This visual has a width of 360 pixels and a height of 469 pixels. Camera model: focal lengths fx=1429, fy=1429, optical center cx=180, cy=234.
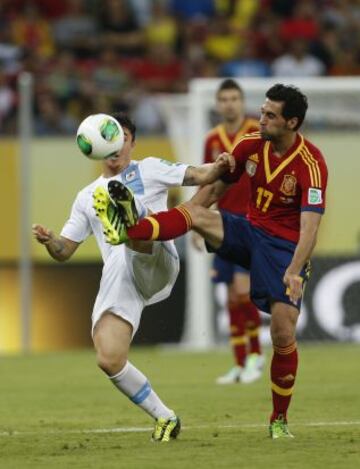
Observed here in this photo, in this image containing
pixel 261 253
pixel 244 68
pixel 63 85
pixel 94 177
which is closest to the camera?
pixel 261 253

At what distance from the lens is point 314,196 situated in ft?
27.3

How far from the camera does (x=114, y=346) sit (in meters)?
8.36

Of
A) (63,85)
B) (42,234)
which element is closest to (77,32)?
(63,85)

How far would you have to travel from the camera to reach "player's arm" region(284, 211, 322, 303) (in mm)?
8156

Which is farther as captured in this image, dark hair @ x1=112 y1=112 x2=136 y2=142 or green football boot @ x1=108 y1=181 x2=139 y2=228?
dark hair @ x1=112 y1=112 x2=136 y2=142

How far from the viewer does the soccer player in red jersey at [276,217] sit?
27.6ft

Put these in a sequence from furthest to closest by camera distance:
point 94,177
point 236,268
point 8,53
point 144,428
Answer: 1. point 8,53
2. point 94,177
3. point 236,268
4. point 144,428

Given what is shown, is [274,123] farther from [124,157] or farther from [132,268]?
[132,268]

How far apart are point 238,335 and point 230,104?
6.80 feet

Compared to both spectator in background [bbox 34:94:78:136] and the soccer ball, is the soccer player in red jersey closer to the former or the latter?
the soccer ball

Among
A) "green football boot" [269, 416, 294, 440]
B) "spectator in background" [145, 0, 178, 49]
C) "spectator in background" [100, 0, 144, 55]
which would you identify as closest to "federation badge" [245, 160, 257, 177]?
"green football boot" [269, 416, 294, 440]

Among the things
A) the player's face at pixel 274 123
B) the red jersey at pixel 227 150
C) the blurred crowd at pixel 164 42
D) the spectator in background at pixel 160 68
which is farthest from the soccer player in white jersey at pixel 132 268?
the spectator in background at pixel 160 68

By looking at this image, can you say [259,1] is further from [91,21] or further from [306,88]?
[306,88]

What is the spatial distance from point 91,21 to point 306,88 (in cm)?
494
